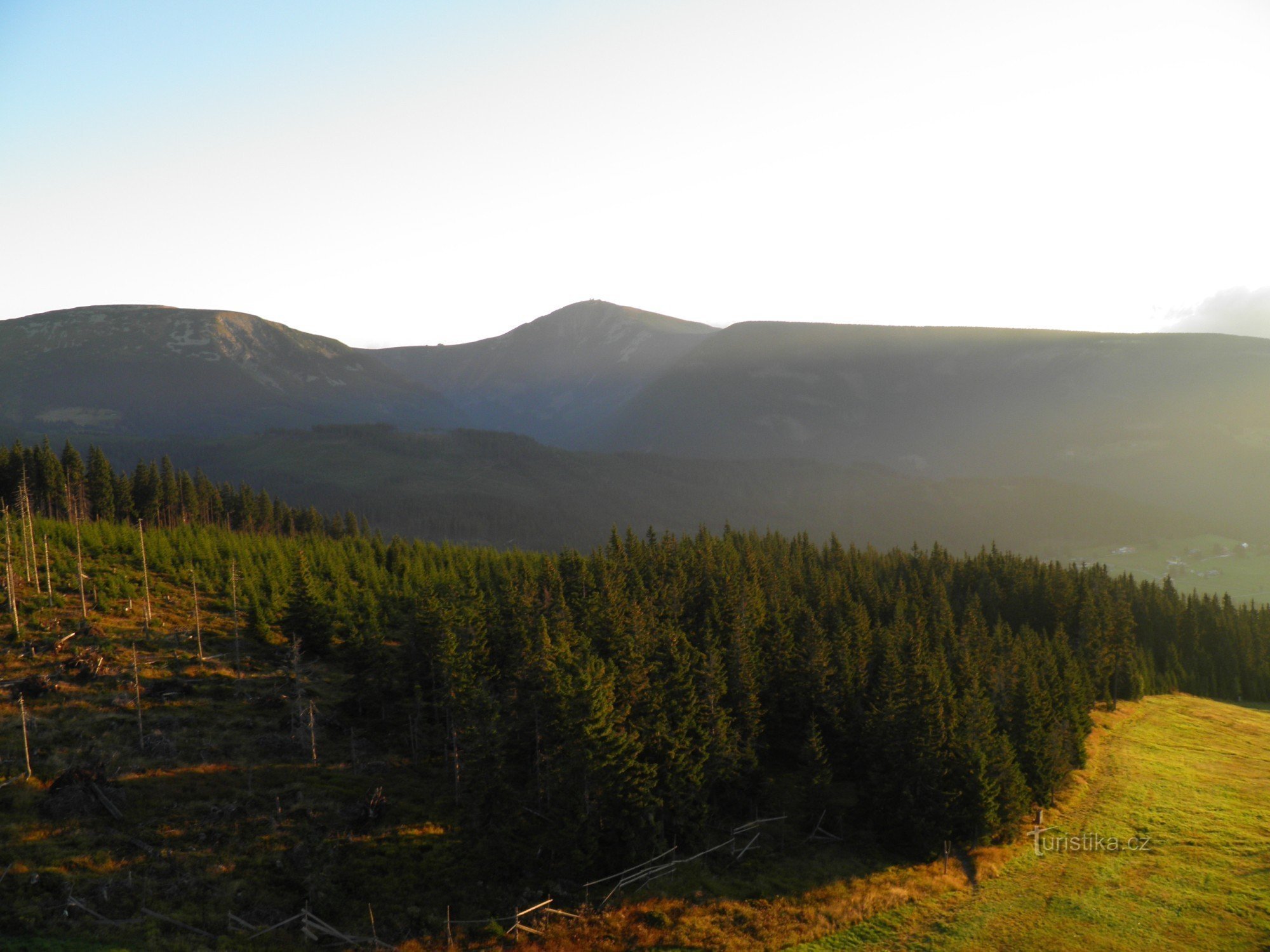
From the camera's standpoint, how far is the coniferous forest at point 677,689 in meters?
49.2

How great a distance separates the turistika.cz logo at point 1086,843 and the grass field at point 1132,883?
27cm

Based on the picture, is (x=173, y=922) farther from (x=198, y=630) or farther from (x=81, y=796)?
(x=198, y=630)

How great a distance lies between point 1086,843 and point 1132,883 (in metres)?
5.92

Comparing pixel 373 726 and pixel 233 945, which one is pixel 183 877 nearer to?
pixel 233 945

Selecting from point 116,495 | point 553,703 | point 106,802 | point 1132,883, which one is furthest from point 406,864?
point 116,495

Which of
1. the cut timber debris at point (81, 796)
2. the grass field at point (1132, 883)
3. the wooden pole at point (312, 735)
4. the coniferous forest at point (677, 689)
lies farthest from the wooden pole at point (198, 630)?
the grass field at point (1132, 883)

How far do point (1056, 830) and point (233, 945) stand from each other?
54664 mm

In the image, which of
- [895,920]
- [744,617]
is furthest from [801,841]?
[744,617]

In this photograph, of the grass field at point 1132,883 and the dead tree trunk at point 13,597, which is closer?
the grass field at point 1132,883

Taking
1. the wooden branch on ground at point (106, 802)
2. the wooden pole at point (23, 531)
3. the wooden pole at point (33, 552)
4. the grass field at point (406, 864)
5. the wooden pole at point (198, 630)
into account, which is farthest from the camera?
the wooden pole at point (23, 531)

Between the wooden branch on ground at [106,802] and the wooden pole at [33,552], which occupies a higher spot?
the wooden pole at [33,552]

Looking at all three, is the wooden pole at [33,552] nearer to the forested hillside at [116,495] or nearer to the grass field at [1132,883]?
the forested hillside at [116,495]

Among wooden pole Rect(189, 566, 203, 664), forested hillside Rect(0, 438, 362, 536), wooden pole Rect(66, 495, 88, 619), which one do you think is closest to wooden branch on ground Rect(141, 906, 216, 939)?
wooden pole Rect(189, 566, 203, 664)

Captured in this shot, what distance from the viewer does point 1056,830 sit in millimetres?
52500
